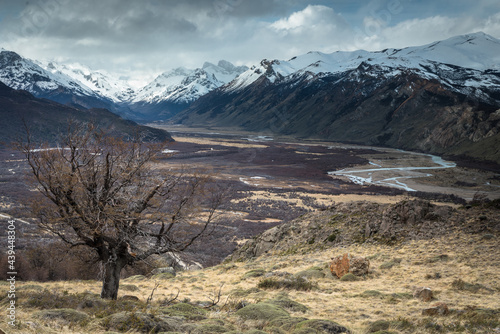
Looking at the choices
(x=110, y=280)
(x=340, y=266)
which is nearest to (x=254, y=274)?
(x=340, y=266)

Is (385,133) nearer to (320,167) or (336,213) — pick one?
(320,167)

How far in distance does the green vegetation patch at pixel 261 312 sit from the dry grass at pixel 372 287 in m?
0.33

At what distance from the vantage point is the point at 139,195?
431 inches

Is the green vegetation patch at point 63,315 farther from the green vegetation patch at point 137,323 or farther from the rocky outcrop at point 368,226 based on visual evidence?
the rocky outcrop at point 368,226

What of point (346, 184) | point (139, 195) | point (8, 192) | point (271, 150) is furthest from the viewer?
point (271, 150)

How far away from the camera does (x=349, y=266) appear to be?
587 inches

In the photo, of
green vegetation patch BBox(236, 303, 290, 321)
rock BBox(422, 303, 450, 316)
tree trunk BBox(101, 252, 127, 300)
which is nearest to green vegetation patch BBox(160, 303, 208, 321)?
green vegetation patch BBox(236, 303, 290, 321)

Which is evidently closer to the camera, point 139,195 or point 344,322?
point 344,322

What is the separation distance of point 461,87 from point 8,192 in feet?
670

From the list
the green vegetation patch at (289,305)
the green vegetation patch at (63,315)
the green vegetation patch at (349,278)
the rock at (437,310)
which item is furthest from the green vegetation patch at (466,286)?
the green vegetation patch at (63,315)

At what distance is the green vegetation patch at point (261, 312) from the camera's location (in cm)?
939

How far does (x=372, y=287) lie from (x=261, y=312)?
5517 millimetres

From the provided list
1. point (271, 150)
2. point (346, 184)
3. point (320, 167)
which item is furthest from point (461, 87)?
point (346, 184)

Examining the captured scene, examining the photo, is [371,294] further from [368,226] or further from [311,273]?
[368,226]
